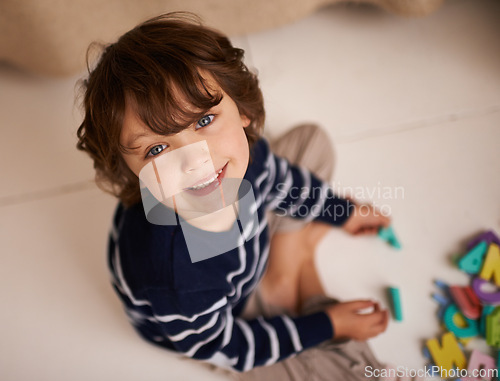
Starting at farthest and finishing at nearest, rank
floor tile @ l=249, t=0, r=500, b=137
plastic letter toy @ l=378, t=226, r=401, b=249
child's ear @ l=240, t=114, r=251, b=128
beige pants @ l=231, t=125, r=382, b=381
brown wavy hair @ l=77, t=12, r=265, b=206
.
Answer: floor tile @ l=249, t=0, r=500, b=137
plastic letter toy @ l=378, t=226, r=401, b=249
beige pants @ l=231, t=125, r=382, b=381
child's ear @ l=240, t=114, r=251, b=128
brown wavy hair @ l=77, t=12, r=265, b=206

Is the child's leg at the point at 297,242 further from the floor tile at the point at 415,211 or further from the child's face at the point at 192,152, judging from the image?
the child's face at the point at 192,152

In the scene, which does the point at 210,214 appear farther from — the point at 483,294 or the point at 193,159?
the point at 483,294

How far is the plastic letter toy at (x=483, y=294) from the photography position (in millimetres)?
760

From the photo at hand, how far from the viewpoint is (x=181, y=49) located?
1.66 feet

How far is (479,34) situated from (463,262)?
53cm

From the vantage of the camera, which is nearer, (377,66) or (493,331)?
(493,331)

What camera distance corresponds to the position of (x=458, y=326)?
2.49 feet

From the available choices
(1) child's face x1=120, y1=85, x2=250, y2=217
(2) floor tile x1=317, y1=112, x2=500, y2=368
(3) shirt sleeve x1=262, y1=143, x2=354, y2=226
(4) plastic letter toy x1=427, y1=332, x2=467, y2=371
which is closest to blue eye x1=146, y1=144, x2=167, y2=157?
(1) child's face x1=120, y1=85, x2=250, y2=217

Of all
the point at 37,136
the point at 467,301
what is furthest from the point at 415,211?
the point at 37,136

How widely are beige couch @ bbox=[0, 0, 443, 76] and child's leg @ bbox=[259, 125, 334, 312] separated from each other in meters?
0.27

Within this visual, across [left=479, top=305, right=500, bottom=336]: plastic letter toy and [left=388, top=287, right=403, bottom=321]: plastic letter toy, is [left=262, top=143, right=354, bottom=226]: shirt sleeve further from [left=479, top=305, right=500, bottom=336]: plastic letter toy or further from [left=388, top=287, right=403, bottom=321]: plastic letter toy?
[left=479, top=305, right=500, bottom=336]: plastic letter toy

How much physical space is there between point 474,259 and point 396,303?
164mm

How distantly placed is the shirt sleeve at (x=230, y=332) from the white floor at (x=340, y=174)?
13cm

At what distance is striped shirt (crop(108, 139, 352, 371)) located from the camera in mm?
571
